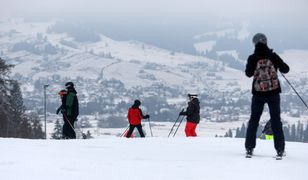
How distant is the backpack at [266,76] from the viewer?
732cm

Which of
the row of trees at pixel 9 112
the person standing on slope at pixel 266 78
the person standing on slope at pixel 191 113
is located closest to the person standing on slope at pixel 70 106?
the person standing on slope at pixel 191 113

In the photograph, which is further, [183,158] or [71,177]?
[183,158]

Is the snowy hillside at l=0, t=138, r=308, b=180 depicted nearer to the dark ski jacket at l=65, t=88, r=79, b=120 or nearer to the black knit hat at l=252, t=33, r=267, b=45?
the black knit hat at l=252, t=33, r=267, b=45

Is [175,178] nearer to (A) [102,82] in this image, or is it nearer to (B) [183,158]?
(B) [183,158]

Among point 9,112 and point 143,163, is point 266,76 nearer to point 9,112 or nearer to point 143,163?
point 143,163

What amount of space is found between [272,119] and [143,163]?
6.42 feet

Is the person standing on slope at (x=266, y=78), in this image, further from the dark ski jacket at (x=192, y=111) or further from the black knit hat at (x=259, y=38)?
the dark ski jacket at (x=192, y=111)

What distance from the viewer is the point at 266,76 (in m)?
7.32

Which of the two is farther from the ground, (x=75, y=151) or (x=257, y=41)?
(x=257, y=41)

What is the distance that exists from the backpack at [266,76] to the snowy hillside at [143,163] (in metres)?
0.99

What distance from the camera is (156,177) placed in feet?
19.3

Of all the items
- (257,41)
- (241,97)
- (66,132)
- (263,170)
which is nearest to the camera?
(263,170)

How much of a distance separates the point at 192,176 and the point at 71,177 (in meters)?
1.34

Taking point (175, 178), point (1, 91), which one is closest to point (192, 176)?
point (175, 178)
